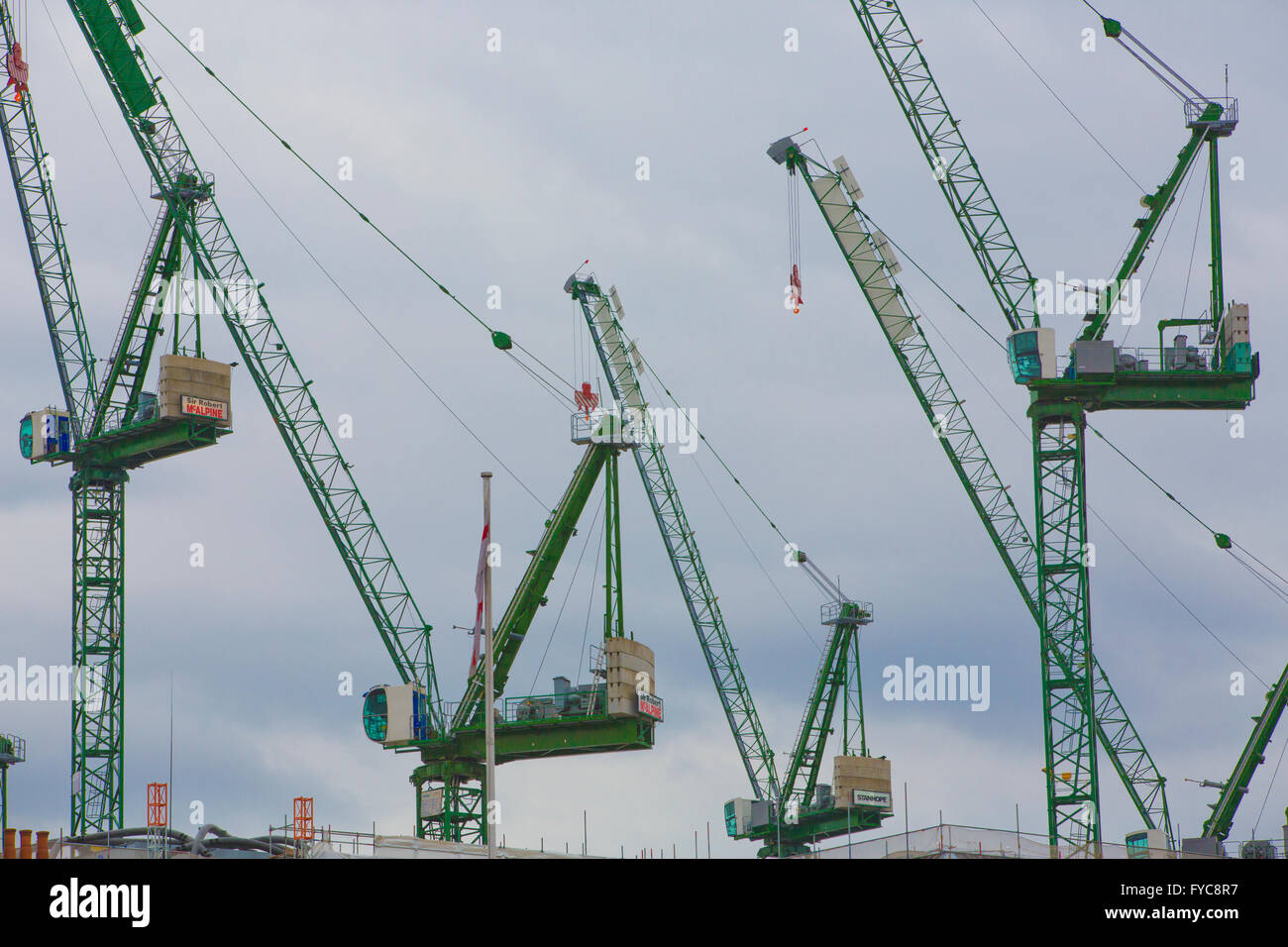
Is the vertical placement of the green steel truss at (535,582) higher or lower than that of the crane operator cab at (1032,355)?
lower

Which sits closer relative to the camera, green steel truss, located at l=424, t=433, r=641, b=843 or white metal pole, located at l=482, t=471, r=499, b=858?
white metal pole, located at l=482, t=471, r=499, b=858

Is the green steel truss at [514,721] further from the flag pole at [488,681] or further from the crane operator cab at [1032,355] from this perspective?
the flag pole at [488,681]

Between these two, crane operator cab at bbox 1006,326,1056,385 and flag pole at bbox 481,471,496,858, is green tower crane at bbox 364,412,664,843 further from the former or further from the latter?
flag pole at bbox 481,471,496,858

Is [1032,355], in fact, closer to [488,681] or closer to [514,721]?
[514,721]

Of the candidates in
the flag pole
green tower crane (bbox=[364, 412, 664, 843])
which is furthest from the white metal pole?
green tower crane (bbox=[364, 412, 664, 843])

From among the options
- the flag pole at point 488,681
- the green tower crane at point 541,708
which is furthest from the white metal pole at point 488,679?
the green tower crane at point 541,708

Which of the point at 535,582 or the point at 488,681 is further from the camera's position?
the point at 535,582

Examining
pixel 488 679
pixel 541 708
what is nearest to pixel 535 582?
pixel 541 708

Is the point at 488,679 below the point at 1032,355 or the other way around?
below

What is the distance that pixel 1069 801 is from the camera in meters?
132
